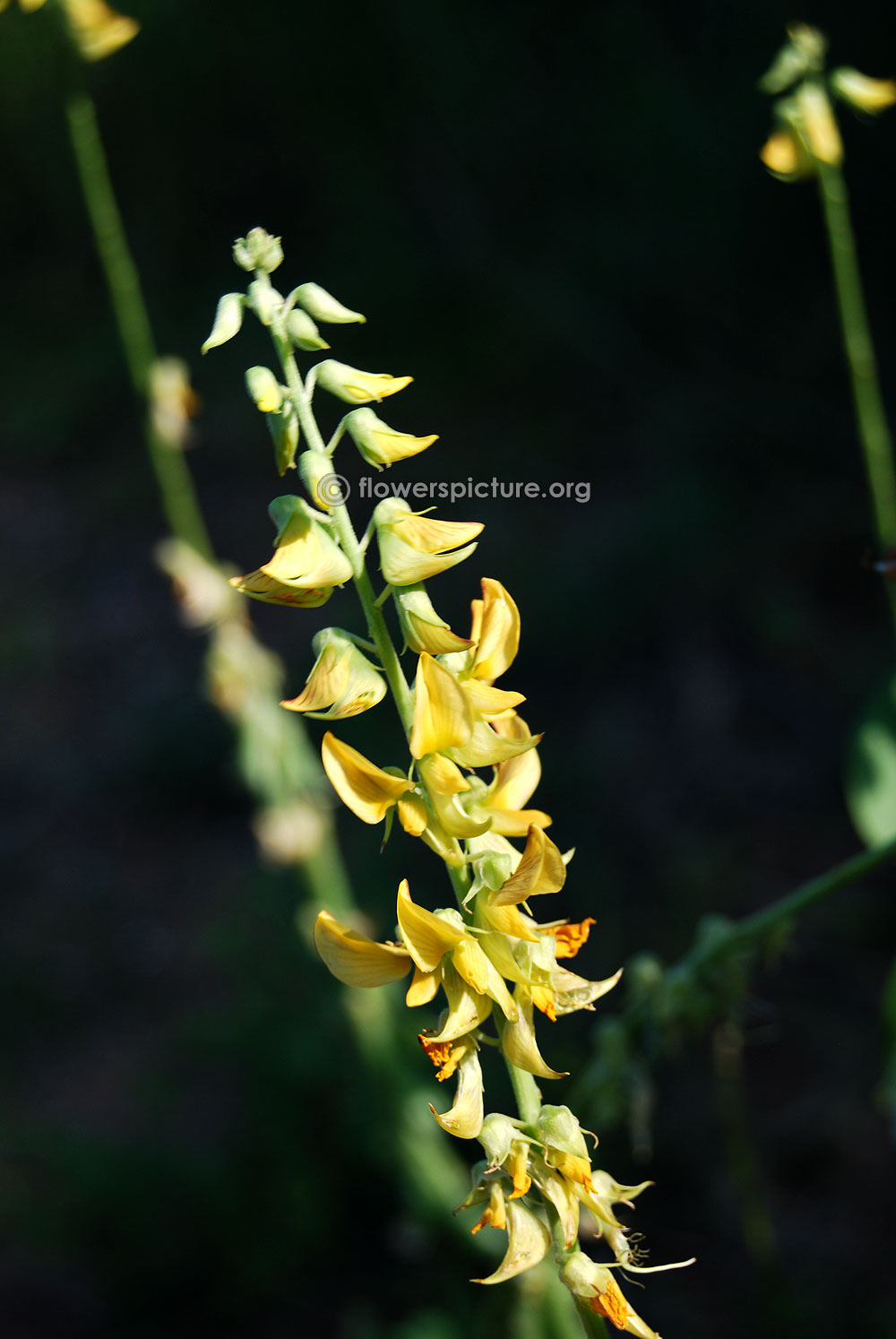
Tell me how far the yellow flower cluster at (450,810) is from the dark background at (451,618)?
47 cm

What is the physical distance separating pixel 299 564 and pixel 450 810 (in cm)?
15

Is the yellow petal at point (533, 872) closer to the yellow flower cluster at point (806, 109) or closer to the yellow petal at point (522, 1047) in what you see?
the yellow petal at point (522, 1047)

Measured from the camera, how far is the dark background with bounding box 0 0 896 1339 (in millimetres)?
2098

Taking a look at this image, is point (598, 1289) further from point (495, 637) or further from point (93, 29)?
point (93, 29)

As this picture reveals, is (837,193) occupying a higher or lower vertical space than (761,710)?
higher

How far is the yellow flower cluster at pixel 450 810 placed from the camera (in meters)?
0.51

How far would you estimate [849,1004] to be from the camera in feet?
7.93

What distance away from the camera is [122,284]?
43.2 inches

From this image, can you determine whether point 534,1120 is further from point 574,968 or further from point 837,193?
point 574,968

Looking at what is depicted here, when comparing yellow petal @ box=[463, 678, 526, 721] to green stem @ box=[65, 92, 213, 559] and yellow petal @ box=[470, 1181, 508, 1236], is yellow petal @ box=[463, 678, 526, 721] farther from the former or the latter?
green stem @ box=[65, 92, 213, 559]

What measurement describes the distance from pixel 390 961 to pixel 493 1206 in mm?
143

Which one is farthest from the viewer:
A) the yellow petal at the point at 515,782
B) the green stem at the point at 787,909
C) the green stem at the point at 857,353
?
the green stem at the point at 857,353

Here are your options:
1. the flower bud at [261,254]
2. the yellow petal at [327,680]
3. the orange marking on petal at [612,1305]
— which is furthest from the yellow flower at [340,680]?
the orange marking on petal at [612,1305]

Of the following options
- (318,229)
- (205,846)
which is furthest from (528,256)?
(205,846)
